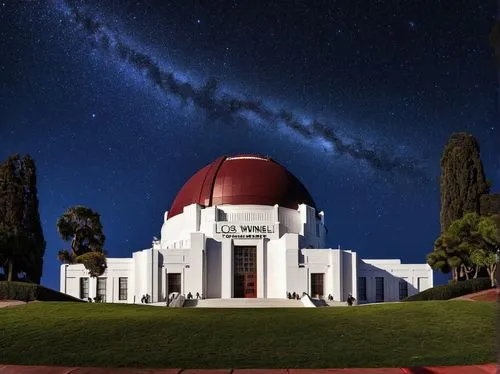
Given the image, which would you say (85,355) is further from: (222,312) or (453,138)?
(453,138)

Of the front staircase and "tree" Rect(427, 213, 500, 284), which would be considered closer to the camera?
"tree" Rect(427, 213, 500, 284)

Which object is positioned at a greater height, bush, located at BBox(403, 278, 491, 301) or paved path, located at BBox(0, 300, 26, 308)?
bush, located at BBox(403, 278, 491, 301)

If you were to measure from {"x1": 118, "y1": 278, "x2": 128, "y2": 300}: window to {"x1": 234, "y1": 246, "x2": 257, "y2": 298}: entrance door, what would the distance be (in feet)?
34.0

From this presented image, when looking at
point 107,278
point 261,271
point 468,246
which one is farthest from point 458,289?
point 107,278

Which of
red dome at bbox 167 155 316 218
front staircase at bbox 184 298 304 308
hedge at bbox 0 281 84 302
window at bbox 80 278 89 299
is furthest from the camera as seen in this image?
red dome at bbox 167 155 316 218

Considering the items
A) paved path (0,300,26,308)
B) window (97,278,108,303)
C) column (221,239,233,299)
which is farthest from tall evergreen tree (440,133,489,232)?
paved path (0,300,26,308)

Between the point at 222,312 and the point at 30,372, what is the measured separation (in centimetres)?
1248

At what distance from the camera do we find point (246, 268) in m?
49.4

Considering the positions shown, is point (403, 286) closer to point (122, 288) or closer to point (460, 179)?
point (460, 179)

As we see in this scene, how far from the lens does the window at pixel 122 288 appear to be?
51.1 metres

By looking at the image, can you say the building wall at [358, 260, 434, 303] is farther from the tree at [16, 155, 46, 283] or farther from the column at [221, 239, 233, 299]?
the tree at [16, 155, 46, 283]

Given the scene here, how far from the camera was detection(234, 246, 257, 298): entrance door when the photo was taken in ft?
161

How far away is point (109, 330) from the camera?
17.4 metres

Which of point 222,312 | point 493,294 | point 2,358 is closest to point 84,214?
point 222,312
